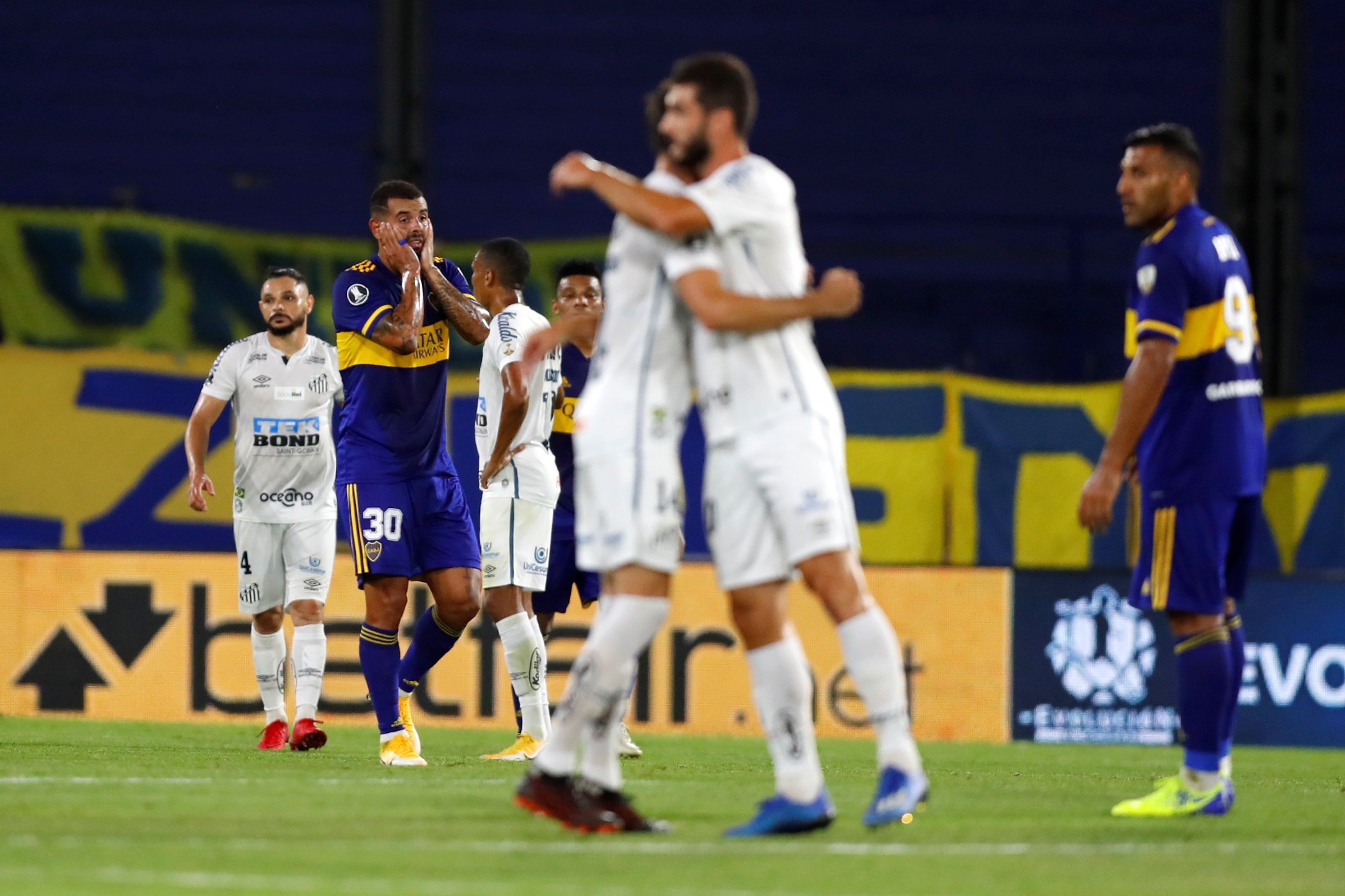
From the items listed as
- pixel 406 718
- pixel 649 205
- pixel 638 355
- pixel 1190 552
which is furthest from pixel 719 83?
pixel 406 718

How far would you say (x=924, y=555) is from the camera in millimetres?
13961

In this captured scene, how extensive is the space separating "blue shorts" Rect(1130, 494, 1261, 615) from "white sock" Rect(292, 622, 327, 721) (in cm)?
432

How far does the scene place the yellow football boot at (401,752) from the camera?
25.1 feet

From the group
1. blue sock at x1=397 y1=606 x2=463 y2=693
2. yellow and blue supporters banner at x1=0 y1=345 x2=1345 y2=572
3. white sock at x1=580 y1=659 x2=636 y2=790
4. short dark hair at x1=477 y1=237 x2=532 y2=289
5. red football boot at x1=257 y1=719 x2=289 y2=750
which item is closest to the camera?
white sock at x1=580 y1=659 x2=636 y2=790

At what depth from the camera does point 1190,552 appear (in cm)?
599

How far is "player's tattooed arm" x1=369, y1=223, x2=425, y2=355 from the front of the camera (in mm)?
7715

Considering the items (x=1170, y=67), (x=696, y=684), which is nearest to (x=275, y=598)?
(x=696, y=684)

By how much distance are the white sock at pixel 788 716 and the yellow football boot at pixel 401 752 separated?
8.94 feet

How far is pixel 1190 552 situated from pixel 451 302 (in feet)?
11.0

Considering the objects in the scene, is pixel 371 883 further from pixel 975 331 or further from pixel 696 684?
pixel 975 331

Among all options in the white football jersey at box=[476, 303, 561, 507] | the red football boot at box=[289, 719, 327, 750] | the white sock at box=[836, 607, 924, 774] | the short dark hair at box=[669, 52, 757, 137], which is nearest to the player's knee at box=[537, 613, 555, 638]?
the white football jersey at box=[476, 303, 561, 507]

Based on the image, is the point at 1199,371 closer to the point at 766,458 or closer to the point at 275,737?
the point at 766,458

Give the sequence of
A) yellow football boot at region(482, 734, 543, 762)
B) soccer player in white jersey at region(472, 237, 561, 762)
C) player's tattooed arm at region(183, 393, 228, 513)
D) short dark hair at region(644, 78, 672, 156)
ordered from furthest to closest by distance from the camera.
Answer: player's tattooed arm at region(183, 393, 228, 513)
soccer player in white jersey at region(472, 237, 561, 762)
yellow football boot at region(482, 734, 543, 762)
short dark hair at region(644, 78, 672, 156)

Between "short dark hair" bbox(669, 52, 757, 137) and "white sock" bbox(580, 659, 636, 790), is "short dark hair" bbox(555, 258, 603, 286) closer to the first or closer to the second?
"short dark hair" bbox(669, 52, 757, 137)
